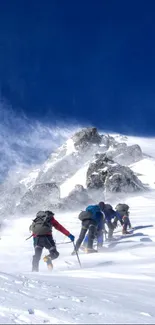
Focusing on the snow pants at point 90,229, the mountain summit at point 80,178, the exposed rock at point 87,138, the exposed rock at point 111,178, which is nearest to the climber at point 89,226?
the snow pants at point 90,229

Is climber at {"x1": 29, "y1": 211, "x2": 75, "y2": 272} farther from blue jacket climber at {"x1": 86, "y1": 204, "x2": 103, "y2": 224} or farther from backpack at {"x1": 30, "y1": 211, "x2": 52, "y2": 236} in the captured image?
blue jacket climber at {"x1": 86, "y1": 204, "x2": 103, "y2": 224}

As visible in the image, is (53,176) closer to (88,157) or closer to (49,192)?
(88,157)

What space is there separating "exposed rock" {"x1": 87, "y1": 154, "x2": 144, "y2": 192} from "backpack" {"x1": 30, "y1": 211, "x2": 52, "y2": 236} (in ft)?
90.0

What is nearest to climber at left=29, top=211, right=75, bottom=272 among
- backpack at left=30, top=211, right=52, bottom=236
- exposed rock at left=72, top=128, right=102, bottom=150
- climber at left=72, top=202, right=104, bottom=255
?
backpack at left=30, top=211, right=52, bottom=236

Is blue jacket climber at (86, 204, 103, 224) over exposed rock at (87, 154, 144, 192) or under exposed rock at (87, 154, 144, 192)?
under

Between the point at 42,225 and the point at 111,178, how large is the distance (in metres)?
29.2

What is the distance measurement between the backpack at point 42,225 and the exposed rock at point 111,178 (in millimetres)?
27419

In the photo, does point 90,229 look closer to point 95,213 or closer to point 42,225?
point 95,213

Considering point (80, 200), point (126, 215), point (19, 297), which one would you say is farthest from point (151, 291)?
point (80, 200)

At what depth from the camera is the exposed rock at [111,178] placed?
37.4m

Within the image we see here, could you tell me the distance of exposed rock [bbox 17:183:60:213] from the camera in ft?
115

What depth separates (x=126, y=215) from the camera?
17.7m

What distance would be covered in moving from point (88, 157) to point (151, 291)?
192 feet

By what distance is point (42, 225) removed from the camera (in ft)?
32.5
